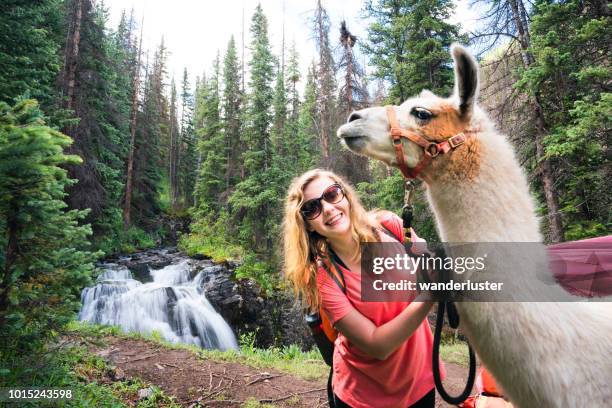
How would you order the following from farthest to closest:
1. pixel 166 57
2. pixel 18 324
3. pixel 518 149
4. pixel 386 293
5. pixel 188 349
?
pixel 166 57 → pixel 518 149 → pixel 188 349 → pixel 18 324 → pixel 386 293

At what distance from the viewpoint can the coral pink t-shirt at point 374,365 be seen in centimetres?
194

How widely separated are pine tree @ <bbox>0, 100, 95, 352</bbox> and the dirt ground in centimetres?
223

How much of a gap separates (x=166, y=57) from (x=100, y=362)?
48794mm

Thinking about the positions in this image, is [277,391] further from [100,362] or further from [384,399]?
[384,399]

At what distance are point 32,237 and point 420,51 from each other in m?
11.9

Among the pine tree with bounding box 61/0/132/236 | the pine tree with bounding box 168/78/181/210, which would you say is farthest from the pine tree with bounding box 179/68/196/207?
the pine tree with bounding box 61/0/132/236

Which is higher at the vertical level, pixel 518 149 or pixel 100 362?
pixel 518 149

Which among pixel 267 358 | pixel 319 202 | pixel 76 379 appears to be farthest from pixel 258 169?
pixel 319 202

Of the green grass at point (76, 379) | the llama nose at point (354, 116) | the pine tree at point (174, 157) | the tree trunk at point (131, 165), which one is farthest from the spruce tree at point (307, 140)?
the llama nose at point (354, 116)

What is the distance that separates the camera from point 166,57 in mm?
46031

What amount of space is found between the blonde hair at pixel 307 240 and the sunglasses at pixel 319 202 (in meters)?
0.04

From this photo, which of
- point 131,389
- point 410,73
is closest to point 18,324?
point 131,389

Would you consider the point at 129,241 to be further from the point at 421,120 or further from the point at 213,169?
the point at 421,120

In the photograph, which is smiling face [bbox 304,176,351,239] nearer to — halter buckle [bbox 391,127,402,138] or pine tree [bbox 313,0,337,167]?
halter buckle [bbox 391,127,402,138]
